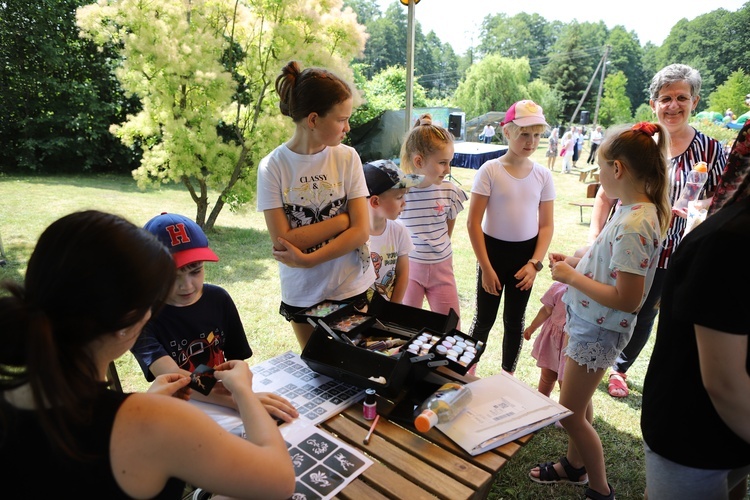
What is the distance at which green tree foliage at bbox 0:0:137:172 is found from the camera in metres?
11.3

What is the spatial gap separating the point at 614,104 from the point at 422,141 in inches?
1575

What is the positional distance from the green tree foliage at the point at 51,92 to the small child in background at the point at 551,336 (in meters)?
13.0

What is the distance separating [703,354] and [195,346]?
1570 millimetres

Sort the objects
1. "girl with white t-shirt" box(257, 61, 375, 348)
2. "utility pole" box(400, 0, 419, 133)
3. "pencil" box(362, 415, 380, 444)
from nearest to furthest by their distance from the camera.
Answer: "pencil" box(362, 415, 380, 444)
"girl with white t-shirt" box(257, 61, 375, 348)
"utility pole" box(400, 0, 419, 133)

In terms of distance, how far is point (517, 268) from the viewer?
263cm

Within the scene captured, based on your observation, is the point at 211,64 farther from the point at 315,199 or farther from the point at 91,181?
the point at 91,181

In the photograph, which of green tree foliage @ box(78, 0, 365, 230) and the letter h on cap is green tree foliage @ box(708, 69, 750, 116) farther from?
the letter h on cap

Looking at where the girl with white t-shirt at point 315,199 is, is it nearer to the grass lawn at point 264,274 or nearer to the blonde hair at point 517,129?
the grass lawn at point 264,274

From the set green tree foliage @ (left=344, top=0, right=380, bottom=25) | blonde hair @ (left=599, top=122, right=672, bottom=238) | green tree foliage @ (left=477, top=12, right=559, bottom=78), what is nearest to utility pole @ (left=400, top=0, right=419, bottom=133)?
blonde hair @ (left=599, top=122, right=672, bottom=238)

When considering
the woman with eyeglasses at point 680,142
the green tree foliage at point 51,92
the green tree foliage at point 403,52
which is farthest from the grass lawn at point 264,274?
the green tree foliage at point 403,52

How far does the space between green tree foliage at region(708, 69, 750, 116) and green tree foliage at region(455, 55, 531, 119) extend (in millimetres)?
14226

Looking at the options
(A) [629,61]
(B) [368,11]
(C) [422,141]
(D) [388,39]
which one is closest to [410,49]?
→ (C) [422,141]

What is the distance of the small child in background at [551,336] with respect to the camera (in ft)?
7.91

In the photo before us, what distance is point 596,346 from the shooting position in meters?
1.71
